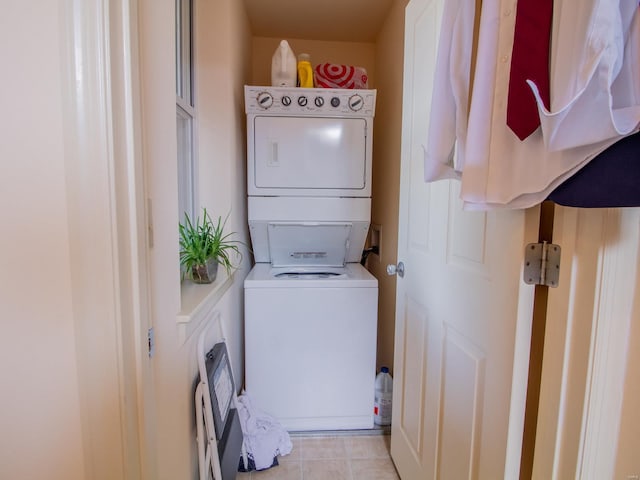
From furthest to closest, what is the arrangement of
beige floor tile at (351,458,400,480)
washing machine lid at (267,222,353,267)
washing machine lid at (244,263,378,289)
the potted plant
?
washing machine lid at (267,222,353,267) → washing machine lid at (244,263,378,289) → beige floor tile at (351,458,400,480) → the potted plant

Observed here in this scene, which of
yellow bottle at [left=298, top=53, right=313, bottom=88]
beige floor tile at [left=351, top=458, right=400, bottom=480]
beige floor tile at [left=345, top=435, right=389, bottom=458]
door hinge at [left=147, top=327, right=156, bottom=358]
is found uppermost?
yellow bottle at [left=298, top=53, right=313, bottom=88]

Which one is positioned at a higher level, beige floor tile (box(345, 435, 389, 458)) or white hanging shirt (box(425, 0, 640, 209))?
white hanging shirt (box(425, 0, 640, 209))

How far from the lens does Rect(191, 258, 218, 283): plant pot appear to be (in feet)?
4.38

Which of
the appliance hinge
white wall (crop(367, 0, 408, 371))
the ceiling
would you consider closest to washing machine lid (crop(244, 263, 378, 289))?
white wall (crop(367, 0, 408, 371))

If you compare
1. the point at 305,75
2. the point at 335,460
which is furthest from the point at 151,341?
the point at 305,75

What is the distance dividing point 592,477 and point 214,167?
1.87 meters

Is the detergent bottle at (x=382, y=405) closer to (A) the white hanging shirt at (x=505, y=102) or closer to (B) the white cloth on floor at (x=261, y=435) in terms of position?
(B) the white cloth on floor at (x=261, y=435)

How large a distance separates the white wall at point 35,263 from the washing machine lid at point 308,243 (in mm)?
1464

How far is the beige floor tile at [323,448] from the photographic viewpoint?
1.75 metres

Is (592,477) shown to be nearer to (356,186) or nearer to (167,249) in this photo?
(167,249)

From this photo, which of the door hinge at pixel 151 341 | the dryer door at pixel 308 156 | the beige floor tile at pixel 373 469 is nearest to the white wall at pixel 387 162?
the dryer door at pixel 308 156

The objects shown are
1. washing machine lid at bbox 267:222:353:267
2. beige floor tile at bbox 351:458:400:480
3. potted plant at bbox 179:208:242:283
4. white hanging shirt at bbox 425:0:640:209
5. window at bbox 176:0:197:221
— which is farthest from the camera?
washing machine lid at bbox 267:222:353:267

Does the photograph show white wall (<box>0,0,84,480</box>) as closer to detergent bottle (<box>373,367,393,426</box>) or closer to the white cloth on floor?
the white cloth on floor

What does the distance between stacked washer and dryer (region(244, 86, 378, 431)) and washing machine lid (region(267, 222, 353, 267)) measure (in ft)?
0.05
